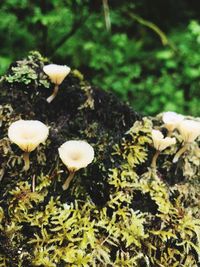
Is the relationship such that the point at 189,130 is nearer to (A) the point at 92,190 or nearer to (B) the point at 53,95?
(A) the point at 92,190

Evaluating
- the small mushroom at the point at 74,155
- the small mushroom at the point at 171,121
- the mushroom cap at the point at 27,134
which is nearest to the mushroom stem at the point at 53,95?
the mushroom cap at the point at 27,134

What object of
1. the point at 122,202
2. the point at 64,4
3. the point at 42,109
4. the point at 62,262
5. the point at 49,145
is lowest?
the point at 62,262

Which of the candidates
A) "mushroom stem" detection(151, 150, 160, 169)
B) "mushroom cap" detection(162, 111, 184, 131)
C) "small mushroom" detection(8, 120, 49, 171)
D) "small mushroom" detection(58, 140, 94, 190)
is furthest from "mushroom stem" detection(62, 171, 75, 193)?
"mushroom cap" detection(162, 111, 184, 131)

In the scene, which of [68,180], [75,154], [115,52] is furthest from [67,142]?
[115,52]

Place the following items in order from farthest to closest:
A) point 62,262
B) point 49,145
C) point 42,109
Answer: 1. point 42,109
2. point 49,145
3. point 62,262

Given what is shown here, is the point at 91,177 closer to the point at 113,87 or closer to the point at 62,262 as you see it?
the point at 62,262

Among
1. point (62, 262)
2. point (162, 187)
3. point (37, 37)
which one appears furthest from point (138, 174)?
point (37, 37)

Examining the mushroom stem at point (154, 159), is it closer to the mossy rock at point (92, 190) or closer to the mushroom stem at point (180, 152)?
the mossy rock at point (92, 190)
